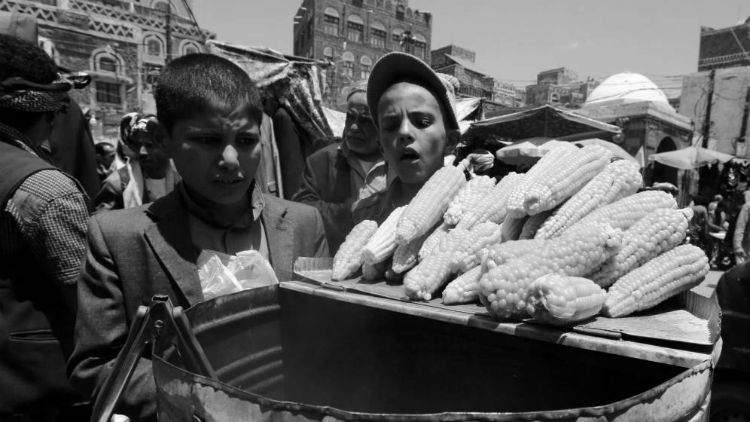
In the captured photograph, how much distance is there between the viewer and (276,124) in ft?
15.6

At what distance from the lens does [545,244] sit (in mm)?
1069

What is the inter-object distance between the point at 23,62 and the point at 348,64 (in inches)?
2413

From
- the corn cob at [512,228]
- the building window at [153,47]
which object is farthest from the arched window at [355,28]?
the corn cob at [512,228]

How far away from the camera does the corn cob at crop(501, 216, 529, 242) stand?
1341 mm

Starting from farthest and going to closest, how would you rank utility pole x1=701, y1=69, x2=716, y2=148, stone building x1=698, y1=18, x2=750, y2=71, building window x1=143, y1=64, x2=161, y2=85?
building window x1=143, y1=64, x2=161, y2=85
stone building x1=698, y1=18, x2=750, y2=71
utility pole x1=701, y1=69, x2=716, y2=148

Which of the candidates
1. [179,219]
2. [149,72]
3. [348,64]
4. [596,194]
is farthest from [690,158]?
[348,64]

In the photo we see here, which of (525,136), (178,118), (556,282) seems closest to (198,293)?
(178,118)

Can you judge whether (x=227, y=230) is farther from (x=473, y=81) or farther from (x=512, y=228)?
(x=473, y=81)

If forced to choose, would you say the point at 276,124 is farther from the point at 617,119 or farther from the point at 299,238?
the point at 617,119

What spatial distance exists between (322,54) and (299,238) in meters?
62.6

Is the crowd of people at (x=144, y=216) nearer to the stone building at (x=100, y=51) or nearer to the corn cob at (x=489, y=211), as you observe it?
the corn cob at (x=489, y=211)

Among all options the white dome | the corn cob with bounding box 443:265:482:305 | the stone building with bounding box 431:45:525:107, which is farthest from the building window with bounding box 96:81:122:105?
the corn cob with bounding box 443:265:482:305

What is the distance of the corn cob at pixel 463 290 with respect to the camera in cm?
113

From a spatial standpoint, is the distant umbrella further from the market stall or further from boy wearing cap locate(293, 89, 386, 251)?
the market stall
